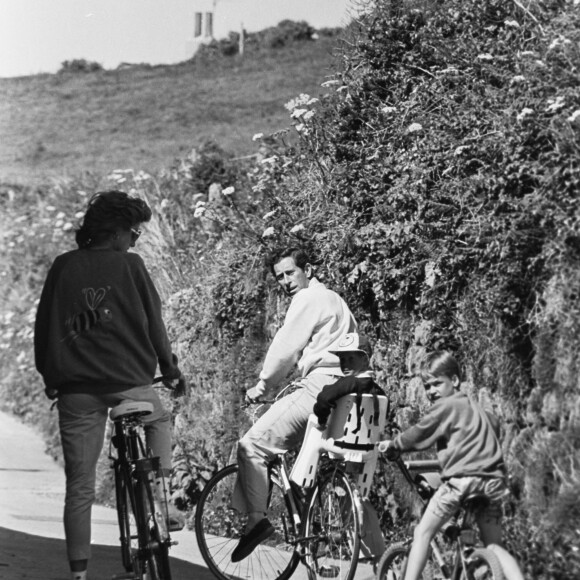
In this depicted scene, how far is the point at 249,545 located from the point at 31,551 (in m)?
1.98

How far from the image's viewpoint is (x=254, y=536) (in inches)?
275

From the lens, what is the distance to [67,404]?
21.5 ft

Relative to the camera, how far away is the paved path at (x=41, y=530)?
764 cm

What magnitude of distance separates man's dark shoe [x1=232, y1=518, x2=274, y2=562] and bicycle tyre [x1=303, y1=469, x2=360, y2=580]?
22 cm

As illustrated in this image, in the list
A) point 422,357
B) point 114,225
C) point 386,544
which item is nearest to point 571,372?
point 422,357

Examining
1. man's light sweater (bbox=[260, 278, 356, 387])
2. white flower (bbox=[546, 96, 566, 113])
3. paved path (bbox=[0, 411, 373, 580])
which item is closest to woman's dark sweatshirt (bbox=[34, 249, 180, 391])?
man's light sweater (bbox=[260, 278, 356, 387])

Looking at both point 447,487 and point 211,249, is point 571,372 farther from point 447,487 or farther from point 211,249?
point 211,249

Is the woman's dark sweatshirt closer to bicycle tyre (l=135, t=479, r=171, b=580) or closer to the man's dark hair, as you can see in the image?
bicycle tyre (l=135, t=479, r=171, b=580)

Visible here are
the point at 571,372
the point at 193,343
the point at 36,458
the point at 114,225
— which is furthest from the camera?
the point at 36,458

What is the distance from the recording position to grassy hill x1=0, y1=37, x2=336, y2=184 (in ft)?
94.3

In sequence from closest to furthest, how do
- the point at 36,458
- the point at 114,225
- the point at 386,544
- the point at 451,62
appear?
the point at 114,225, the point at 386,544, the point at 451,62, the point at 36,458

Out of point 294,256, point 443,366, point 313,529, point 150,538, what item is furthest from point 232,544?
point 443,366

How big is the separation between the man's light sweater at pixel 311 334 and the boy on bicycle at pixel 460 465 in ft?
4.16

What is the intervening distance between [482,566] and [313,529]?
1.58 metres
